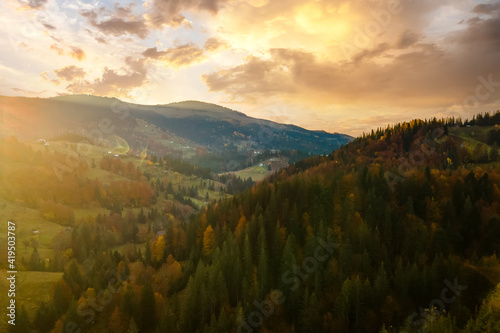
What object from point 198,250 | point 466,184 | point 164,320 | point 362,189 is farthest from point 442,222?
point 164,320

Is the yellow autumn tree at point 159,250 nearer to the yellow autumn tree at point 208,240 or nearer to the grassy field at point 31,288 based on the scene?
the yellow autumn tree at point 208,240

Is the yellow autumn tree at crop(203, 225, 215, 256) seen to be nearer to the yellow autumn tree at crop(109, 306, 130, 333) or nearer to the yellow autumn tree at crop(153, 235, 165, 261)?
the yellow autumn tree at crop(153, 235, 165, 261)

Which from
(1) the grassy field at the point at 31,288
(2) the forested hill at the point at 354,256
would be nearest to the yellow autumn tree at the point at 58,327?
(1) the grassy field at the point at 31,288

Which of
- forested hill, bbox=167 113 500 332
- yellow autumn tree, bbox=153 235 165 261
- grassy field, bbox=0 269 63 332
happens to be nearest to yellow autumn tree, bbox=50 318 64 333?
grassy field, bbox=0 269 63 332

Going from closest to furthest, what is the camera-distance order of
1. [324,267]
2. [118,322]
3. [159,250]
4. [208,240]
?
[118,322]
[324,267]
[208,240]
[159,250]

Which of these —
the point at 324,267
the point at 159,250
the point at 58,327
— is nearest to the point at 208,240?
the point at 159,250

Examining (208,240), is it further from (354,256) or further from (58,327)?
(354,256)
